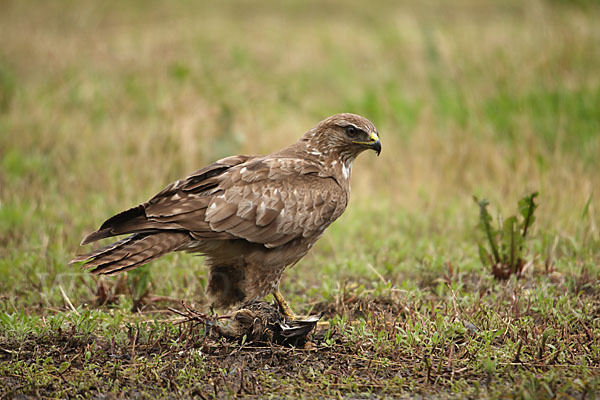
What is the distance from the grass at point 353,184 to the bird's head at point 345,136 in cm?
92

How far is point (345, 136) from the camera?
4773 mm

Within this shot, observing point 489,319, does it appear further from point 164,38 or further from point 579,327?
point 164,38

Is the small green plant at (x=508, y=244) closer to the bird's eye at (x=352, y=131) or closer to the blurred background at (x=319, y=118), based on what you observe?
the blurred background at (x=319, y=118)

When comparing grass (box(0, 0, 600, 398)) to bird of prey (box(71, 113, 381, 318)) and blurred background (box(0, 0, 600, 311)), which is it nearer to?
blurred background (box(0, 0, 600, 311))

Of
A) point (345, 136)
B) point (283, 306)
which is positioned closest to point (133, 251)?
point (283, 306)

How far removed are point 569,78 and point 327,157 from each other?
17.0ft

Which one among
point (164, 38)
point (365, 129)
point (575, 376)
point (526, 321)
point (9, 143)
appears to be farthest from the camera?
point (164, 38)

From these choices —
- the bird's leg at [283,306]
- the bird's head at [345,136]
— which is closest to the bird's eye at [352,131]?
the bird's head at [345,136]

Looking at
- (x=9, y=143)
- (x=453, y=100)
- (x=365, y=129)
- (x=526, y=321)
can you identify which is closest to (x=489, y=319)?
(x=526, y=321)

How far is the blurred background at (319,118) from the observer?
548 centimetres

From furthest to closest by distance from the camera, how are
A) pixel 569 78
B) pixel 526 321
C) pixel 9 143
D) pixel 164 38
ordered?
pixel 164 38, pixel 569 78, pixel 9 143, pixel 526 321

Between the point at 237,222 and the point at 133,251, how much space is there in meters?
0.65

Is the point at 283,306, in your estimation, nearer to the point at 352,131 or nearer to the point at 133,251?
the point at 133,251

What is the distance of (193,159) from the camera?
740 cm
